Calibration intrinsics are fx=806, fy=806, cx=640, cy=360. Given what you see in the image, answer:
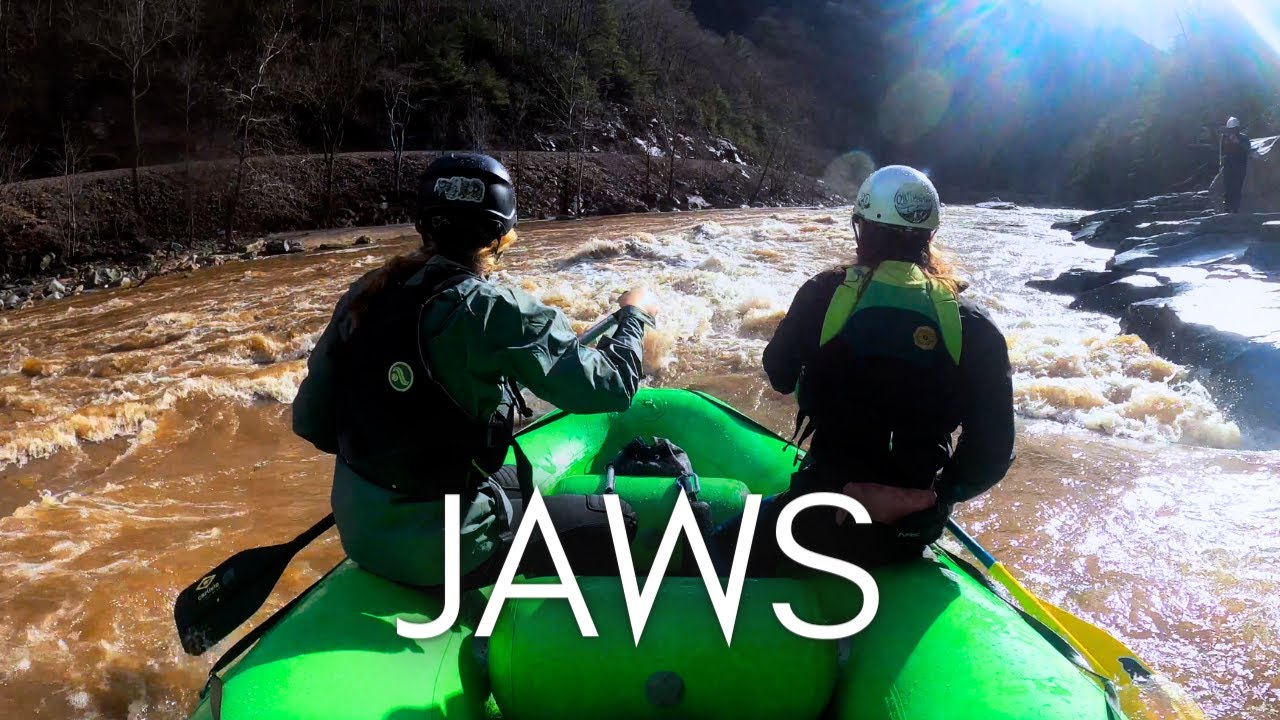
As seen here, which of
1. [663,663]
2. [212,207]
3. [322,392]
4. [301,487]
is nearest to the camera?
[663,663]

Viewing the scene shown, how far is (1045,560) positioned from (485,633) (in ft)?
10.6

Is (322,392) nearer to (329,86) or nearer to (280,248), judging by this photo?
(280,248)

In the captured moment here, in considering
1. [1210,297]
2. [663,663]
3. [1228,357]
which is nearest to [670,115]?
[1210,297]

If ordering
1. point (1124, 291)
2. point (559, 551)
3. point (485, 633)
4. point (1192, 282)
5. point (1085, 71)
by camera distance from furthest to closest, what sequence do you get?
point (1085, 71)
point (1124, 291)
point (1192, 282)
point (559, 551)
point (485, 633)

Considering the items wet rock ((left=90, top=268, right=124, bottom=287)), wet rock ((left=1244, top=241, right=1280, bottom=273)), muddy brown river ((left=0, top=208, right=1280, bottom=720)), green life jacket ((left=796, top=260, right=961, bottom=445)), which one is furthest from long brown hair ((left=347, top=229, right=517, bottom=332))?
wet rock ((left=90, top=268, right=124, bottom=287))

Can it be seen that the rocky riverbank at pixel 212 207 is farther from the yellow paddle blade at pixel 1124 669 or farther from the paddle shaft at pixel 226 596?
the yellow paddle blade at pixel 1124 669

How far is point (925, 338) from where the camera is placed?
1.99 m

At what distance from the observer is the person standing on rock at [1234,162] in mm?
13672

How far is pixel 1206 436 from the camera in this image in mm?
5965

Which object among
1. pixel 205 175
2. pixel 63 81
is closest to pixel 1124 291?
pixel 205 175

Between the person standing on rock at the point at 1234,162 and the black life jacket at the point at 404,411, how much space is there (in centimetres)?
1598

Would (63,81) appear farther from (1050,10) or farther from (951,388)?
(1050,10)

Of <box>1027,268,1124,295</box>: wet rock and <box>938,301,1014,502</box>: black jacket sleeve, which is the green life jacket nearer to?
<box>938,301,1014,502</box>: black jacket sleeve

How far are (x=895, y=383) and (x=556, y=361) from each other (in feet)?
2.79
